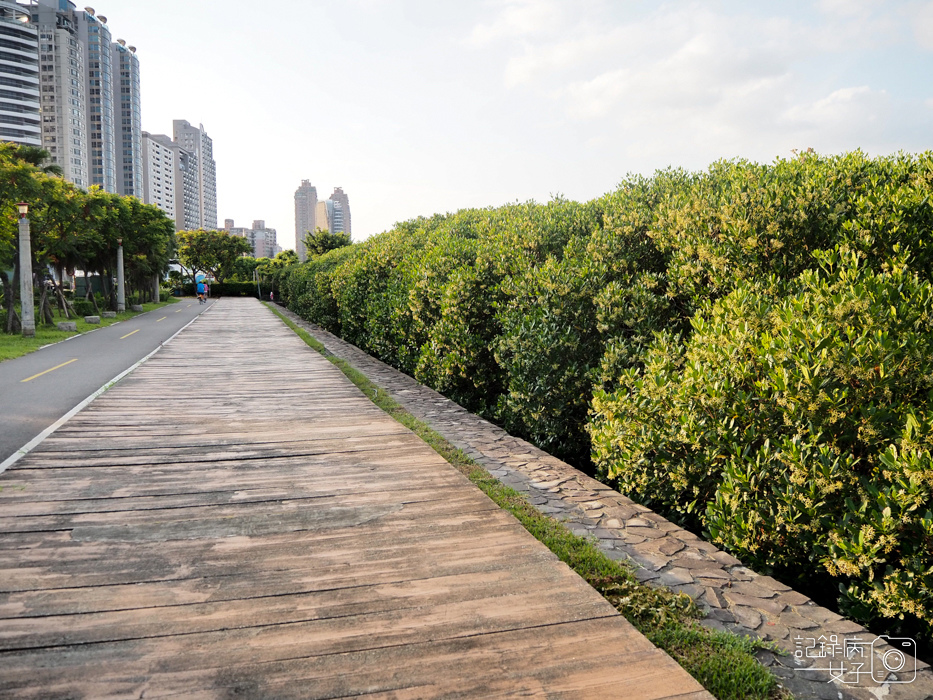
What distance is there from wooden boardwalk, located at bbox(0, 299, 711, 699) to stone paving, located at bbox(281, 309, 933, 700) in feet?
1.77

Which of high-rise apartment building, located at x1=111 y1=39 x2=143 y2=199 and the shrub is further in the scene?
high-rise apartment building, located at x1=111 y1=39 x2=143 y2=199

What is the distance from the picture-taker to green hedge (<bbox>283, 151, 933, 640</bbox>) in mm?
3322

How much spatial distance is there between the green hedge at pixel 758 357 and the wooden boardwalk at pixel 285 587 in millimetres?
1262

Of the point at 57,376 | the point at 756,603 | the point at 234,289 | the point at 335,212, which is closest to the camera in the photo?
the point at 756,603

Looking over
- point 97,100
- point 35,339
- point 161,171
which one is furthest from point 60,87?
point 35,339

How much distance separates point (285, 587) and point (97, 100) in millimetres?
172841

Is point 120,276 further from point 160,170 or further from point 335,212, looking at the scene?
point 160,170

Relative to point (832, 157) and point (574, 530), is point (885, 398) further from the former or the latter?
point (832, 157)

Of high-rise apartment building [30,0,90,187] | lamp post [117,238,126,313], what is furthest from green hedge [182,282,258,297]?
high-rise apartment building [30,0,90,187]

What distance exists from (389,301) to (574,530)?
9.14m

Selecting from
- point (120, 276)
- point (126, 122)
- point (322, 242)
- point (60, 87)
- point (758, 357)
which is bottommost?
point (758, 357)

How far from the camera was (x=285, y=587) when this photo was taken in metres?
3.35

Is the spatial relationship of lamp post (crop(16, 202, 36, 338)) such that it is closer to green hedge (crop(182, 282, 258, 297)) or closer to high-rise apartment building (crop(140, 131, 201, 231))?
green hedge (crop(182, 282, 258, 297))

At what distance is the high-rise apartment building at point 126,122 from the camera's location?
531 ft
